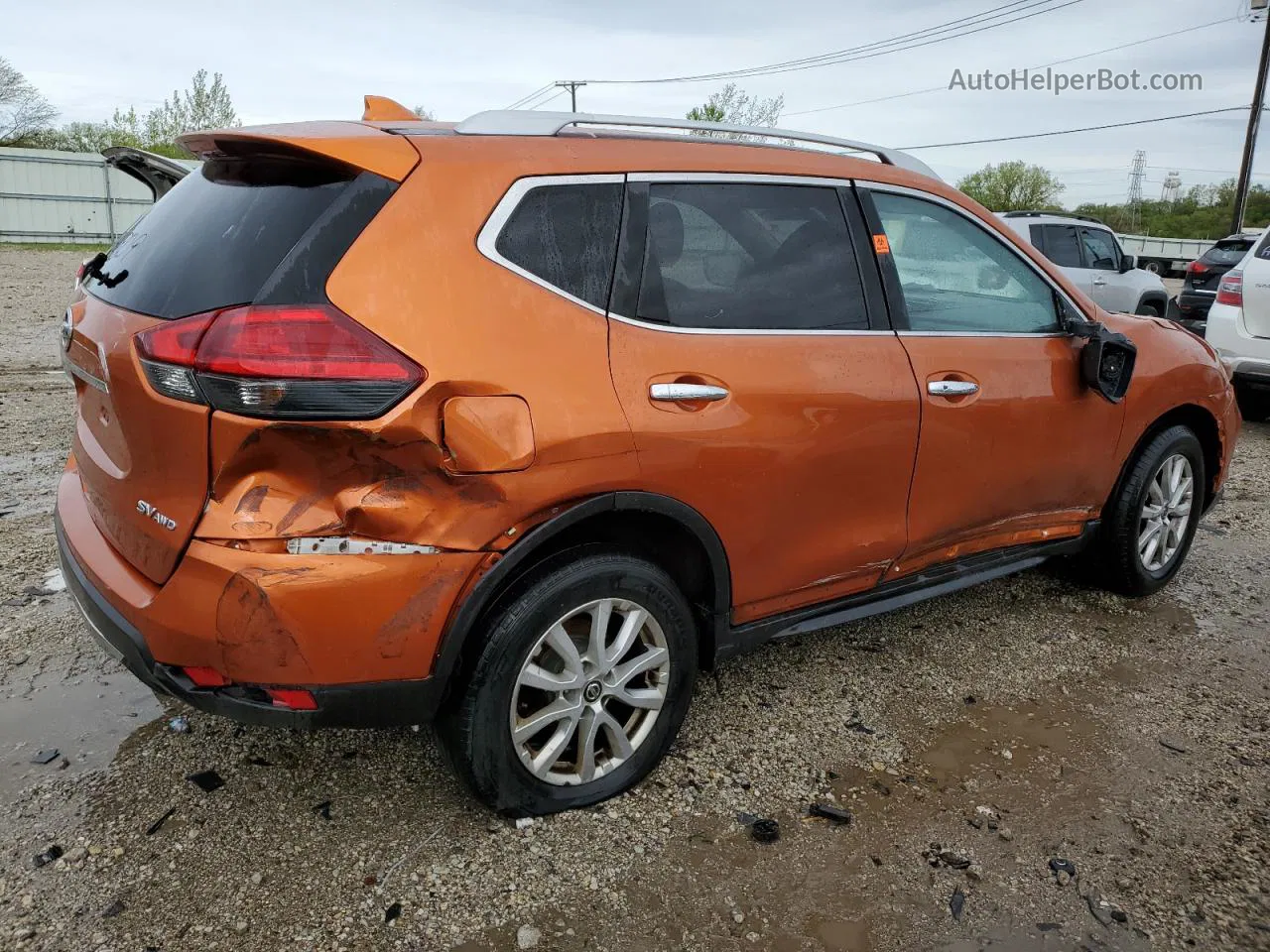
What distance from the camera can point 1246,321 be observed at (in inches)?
296

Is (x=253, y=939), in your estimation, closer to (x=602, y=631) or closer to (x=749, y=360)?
(x=602, y=631)

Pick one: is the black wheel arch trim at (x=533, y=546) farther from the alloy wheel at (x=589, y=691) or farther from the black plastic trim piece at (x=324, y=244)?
the black plastic trim piece at (x=324, y=244)

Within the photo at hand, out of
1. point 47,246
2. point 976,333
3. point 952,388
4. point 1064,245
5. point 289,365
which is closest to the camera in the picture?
point 289,365

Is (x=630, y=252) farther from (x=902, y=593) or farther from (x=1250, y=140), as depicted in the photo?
(x=1250, y=140)

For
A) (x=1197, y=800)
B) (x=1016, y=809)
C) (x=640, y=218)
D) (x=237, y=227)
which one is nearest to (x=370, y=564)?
(x=237, y=227)

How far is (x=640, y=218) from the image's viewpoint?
256cm

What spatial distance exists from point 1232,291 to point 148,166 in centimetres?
770

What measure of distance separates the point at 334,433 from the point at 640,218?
1.01 meters

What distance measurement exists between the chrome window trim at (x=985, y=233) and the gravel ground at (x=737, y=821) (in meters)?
1.23

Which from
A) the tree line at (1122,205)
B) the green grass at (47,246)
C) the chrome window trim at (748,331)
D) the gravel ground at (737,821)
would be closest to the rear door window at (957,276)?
the chrome window trim at (748,331)

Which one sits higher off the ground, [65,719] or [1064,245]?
[1064,245]

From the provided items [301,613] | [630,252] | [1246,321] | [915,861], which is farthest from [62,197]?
[915,861]

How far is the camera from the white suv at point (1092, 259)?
40.8 feet

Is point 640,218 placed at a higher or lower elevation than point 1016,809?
higher
